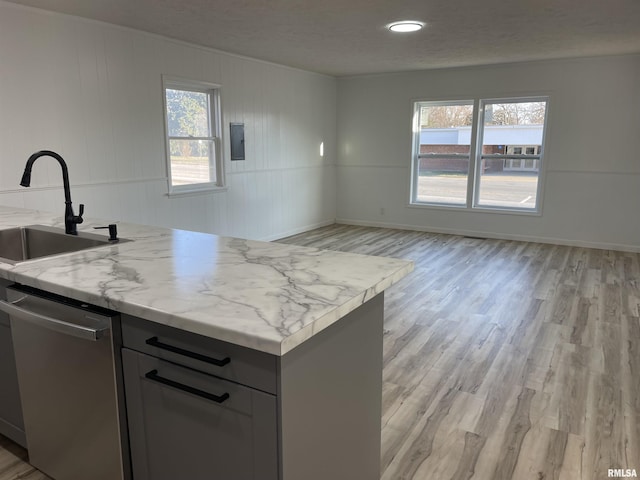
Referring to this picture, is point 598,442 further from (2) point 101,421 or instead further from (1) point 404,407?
(2) point 101,421

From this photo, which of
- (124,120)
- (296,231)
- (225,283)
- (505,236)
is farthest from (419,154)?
(225,283)

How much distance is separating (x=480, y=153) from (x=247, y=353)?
6.44 metres

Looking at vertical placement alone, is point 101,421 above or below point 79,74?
below

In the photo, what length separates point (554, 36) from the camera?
4.69m

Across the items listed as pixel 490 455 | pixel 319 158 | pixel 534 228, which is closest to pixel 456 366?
pixel 490 455

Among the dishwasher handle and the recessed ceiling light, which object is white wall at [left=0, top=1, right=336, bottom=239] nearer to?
the recessed ceiling light

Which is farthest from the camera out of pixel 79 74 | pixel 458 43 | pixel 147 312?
pixel 458 43

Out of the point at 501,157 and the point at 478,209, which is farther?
the point at 478,209

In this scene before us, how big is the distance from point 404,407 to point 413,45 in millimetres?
4059

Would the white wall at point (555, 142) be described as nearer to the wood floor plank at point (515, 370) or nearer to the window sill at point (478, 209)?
the window sill at point (478, 209)

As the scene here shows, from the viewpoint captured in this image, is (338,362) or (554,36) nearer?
(338,362)

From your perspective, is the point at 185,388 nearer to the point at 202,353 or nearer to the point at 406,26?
the point at 202,353

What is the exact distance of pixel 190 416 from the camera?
1.35 meters

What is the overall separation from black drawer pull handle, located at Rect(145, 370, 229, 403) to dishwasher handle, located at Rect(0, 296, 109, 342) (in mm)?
204
